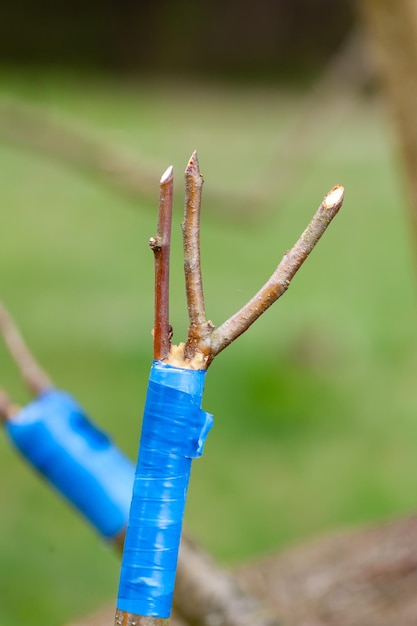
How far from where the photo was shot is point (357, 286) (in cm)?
425

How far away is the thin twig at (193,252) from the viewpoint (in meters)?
0.45

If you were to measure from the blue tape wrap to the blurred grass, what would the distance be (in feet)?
3.64

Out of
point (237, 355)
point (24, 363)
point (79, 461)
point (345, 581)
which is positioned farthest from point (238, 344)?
point (79, 461)

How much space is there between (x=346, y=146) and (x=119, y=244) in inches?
114

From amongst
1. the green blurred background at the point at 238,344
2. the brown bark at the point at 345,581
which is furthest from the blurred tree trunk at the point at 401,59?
the brown bark at the point at 345,581

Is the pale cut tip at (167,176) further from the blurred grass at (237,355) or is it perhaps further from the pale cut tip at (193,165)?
the blurred grass at (237,355)

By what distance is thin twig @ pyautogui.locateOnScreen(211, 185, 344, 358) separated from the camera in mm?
447

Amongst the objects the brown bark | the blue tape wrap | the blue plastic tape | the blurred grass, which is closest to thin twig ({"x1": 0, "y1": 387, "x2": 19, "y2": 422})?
the blue tape wrap

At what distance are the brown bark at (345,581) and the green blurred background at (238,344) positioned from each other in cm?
31

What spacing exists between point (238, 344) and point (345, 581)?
89.3 inches

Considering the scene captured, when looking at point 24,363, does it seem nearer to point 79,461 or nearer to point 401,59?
point 79,461

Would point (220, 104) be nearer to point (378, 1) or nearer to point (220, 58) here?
point (220, 58)

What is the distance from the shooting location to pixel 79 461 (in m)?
0.78

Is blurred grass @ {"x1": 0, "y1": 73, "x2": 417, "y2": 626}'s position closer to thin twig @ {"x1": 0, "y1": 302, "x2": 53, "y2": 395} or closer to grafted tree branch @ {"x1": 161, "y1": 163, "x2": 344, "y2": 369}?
thin twig @ {"x1": 0, "y1": 302, "x2": 53, "y2": 395}
